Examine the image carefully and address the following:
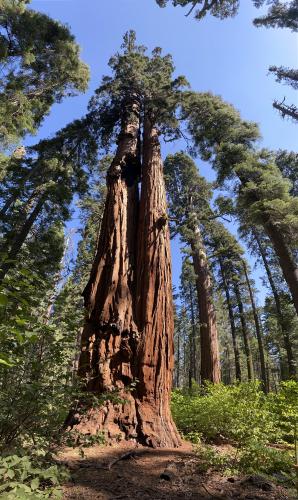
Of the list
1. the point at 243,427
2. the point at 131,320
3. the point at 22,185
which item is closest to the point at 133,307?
the point at 131,320

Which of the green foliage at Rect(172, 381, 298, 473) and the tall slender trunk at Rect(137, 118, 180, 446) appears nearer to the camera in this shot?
the green foliage at Rect(172, 381, 298, 473)

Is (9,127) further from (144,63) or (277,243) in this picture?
(277,243)

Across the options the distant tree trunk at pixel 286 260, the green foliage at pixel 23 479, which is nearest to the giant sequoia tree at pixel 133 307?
the green foliage at pixel 23 479

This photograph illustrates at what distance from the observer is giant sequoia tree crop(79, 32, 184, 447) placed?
457 cm

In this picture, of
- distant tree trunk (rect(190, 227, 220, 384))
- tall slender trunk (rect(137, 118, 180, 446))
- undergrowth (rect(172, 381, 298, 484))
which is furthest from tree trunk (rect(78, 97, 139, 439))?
distant tree trunk (rect(190, 227, 220, 384))

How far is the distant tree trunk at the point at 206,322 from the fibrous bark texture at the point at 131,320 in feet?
21.3

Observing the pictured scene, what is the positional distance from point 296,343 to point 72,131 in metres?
20.2

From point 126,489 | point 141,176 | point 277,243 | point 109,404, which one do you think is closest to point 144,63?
point 141,176

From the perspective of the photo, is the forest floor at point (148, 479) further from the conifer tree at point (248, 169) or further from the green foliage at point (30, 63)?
the green foliage at point (30, 63)

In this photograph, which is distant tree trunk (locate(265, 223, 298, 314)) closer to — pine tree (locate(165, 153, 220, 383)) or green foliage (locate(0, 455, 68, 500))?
pine tree (locate(165, 153, 220, 383))

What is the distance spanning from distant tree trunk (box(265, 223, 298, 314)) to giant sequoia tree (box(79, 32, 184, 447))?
4627mm

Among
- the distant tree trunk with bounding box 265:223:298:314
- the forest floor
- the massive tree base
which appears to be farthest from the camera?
the distant tree trunk with bounding box 265:223:298:314

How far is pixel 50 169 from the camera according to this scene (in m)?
11.4

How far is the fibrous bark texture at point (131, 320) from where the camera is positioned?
14.8ft
